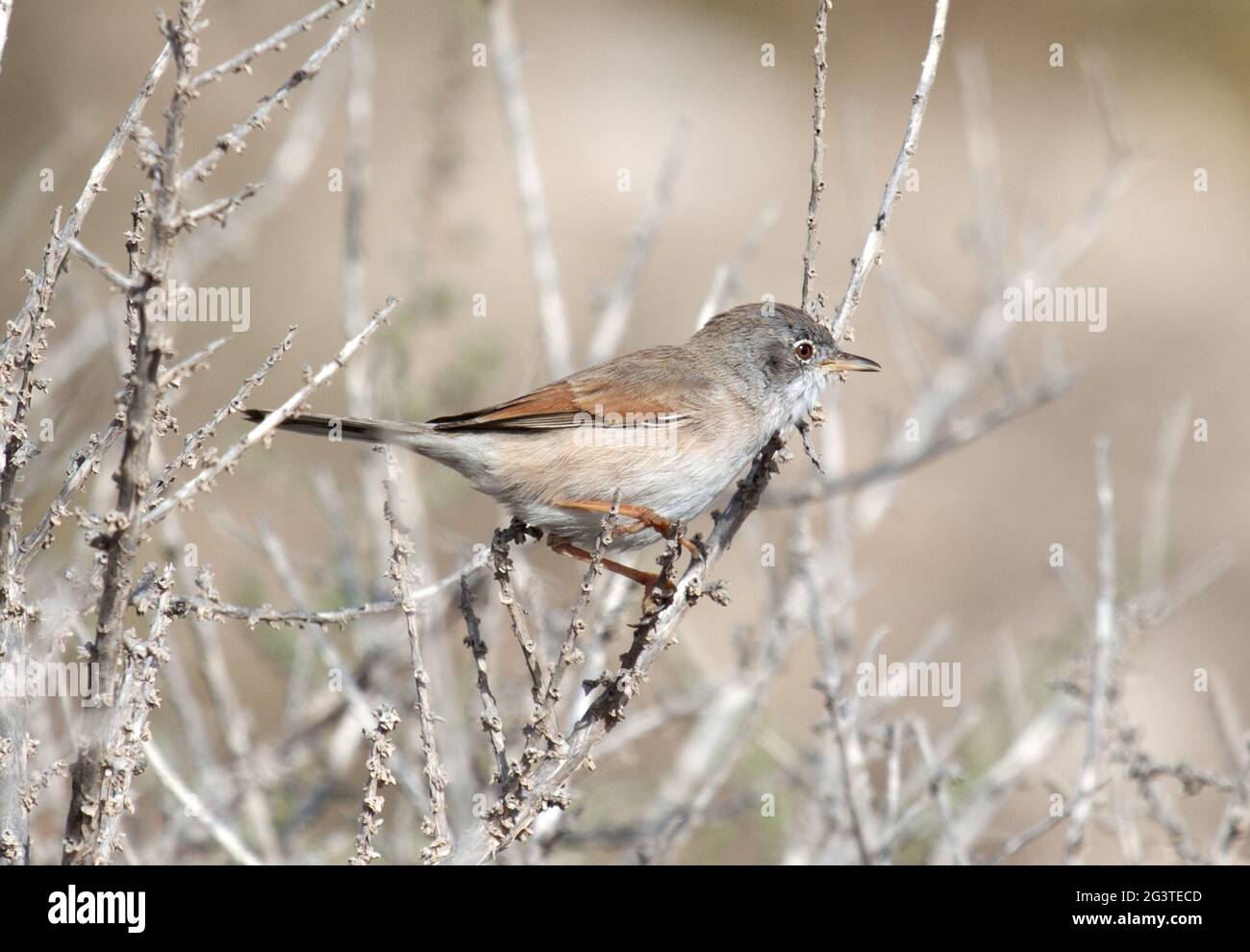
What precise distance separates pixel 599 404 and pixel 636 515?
661 millimetres

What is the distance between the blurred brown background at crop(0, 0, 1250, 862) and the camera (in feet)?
31.6

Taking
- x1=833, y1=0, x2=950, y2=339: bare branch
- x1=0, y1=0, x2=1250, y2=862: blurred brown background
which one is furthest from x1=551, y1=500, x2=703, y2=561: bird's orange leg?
x1=0, y1=0, x2=1250, y2=862: blurred brown background

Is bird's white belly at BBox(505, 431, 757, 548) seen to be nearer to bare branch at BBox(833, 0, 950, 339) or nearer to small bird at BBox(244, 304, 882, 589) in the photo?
small bird at BBox(244, 304, 882, 589)

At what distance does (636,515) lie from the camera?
425 centimetres

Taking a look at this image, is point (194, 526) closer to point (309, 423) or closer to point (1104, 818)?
point (309, 423)

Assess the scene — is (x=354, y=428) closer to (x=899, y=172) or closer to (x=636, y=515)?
(x=636, y=515)

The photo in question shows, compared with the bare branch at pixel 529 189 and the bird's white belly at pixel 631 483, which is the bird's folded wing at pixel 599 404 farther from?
the bare branch at pixel 529 189

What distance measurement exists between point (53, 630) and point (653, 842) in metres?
2.21

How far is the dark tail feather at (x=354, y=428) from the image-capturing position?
4.02 m

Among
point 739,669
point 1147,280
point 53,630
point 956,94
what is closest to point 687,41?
point 956,94

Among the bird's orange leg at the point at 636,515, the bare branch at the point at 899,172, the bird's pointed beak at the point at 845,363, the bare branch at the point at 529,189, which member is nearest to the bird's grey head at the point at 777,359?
the bird's pointed beak at the point at 845,363

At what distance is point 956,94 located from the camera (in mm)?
13531

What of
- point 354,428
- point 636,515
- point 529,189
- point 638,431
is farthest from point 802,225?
point 354,428

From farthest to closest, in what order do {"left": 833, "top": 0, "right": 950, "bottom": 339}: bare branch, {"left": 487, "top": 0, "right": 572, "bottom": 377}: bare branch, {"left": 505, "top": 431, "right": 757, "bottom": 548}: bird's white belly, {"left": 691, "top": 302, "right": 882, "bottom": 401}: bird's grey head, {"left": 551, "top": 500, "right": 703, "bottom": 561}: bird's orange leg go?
{"left": 487, "top": 0, "right": 572, "bottom": 377}: bare branch, {"left": 691, "top": 302, "right": 882, "bottom": 401}: bird's grey head, {"left": 505, "top": 431, "right": 757, "bottom": 548}: bird's white belly, {"left": 551, "top": 500, "right": 703, "bottom": 561}: bird's orange leg, {"left": 833, "top": 0, "right": 950, "bottom": 339}: bare branch
